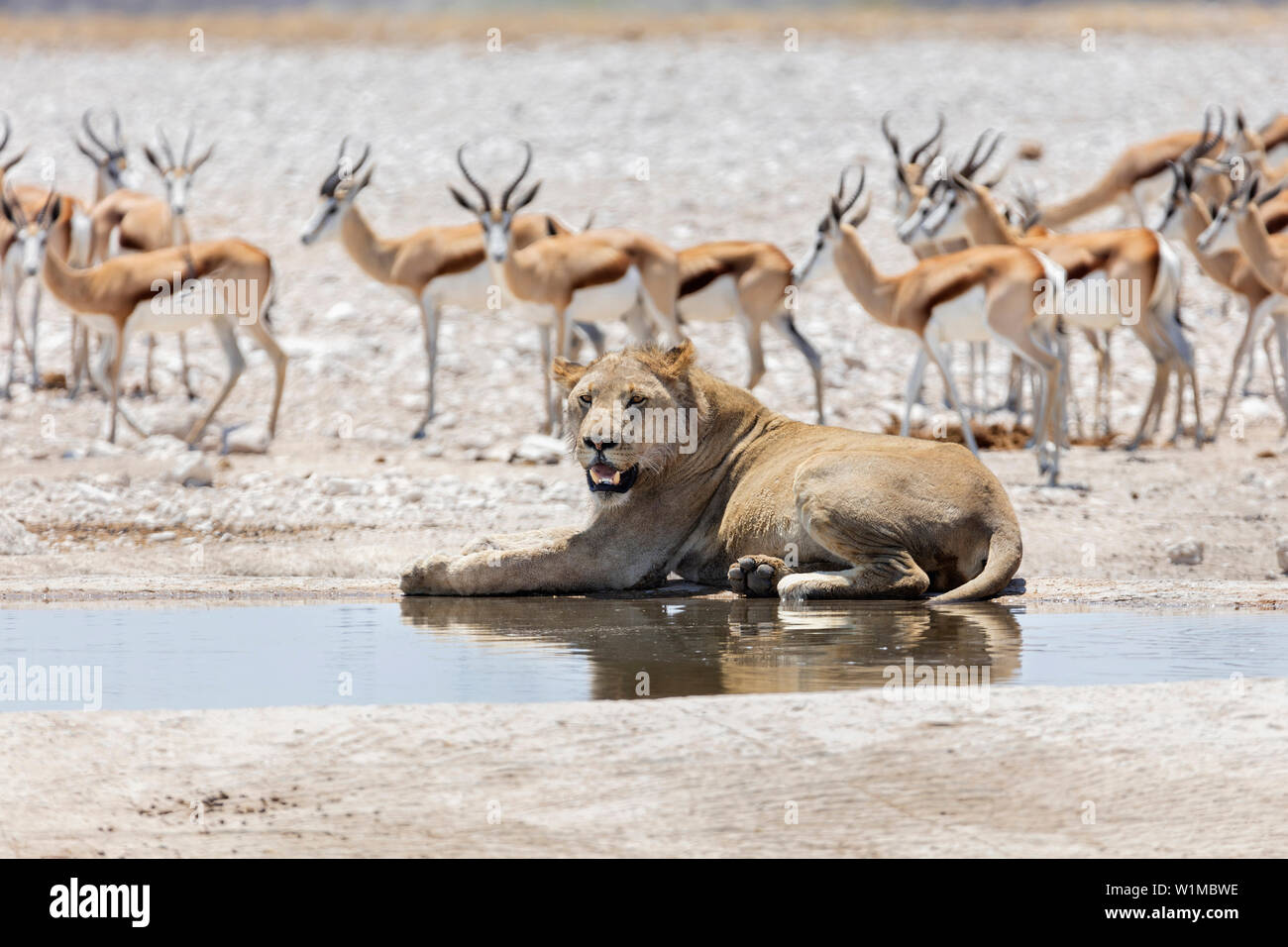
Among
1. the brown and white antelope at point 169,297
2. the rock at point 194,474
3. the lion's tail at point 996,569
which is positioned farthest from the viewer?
the brown and white antelope at point 169,297

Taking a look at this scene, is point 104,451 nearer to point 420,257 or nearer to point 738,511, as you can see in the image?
point 420,257

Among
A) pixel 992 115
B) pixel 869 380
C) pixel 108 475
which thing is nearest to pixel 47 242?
pixel 108 475

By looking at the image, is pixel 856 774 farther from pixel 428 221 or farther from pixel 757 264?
pixel 428 221

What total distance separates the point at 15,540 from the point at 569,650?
557 cm

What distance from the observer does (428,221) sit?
28000 millimetres

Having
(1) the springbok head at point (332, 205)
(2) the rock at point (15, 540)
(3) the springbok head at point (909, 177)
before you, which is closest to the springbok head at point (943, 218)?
(3) the springbok head at point (909, 177)

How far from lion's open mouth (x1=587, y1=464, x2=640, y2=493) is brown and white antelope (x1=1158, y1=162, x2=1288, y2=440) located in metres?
10.5

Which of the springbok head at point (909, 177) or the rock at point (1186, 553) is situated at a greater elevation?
the springbok head at point (909, 177)

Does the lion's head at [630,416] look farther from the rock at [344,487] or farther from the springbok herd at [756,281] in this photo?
the springbok herd at [756,281]

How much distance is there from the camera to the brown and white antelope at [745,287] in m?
19.1

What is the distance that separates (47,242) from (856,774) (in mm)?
15352

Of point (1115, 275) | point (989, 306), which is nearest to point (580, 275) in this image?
point (989, 306)

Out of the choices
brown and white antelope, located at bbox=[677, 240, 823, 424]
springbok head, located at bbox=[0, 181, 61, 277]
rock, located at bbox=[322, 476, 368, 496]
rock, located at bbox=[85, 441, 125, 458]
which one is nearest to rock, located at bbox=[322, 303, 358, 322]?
springbok head, located at bbox=[0, 181, 61, 277]

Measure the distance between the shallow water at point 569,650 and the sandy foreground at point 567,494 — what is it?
602mm
